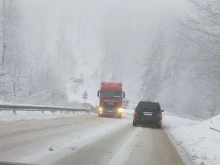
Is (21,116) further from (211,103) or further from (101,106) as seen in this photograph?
(211,103)

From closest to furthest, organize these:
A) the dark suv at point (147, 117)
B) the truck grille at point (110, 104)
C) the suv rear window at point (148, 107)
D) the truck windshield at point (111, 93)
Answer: the dark suv at point (147, 117)
the suv rear window at point (148, 107)
the truck grille at point (110, 104)
the truck windshield at point (111, 93)

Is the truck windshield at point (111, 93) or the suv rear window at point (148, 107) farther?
the truck windshield at point (111, 93)

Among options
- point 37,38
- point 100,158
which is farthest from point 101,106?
point 37,38

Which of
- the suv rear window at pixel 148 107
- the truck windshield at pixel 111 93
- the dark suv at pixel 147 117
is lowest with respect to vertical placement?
the dark suv at pixel 147 117

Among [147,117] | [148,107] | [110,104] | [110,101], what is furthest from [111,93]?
[147,117]

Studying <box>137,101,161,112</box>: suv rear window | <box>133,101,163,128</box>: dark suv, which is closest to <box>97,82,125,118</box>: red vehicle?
<box>137,101,161,112</box>: suv rear window

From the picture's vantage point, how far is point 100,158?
10.9m

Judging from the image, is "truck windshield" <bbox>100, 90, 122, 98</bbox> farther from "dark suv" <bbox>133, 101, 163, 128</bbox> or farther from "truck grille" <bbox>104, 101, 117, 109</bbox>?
"dark suv" <bbox>133, 101, 163, 128</bbox>

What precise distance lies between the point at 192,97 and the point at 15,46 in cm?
5170

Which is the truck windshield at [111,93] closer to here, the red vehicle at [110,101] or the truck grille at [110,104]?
the red vehicle at [110,101]

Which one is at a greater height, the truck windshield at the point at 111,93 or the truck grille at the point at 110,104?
the truck windshield at the point at 111,93

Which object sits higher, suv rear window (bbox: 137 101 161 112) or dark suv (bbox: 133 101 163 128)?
suv rear window (bbox: 137 101 161 112)

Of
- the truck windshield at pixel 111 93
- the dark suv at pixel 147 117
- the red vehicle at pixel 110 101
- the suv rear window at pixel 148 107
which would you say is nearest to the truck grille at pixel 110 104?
the red vehicle at pixel 110 101

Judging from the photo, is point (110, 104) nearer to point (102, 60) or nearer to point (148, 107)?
point (148, 107)
